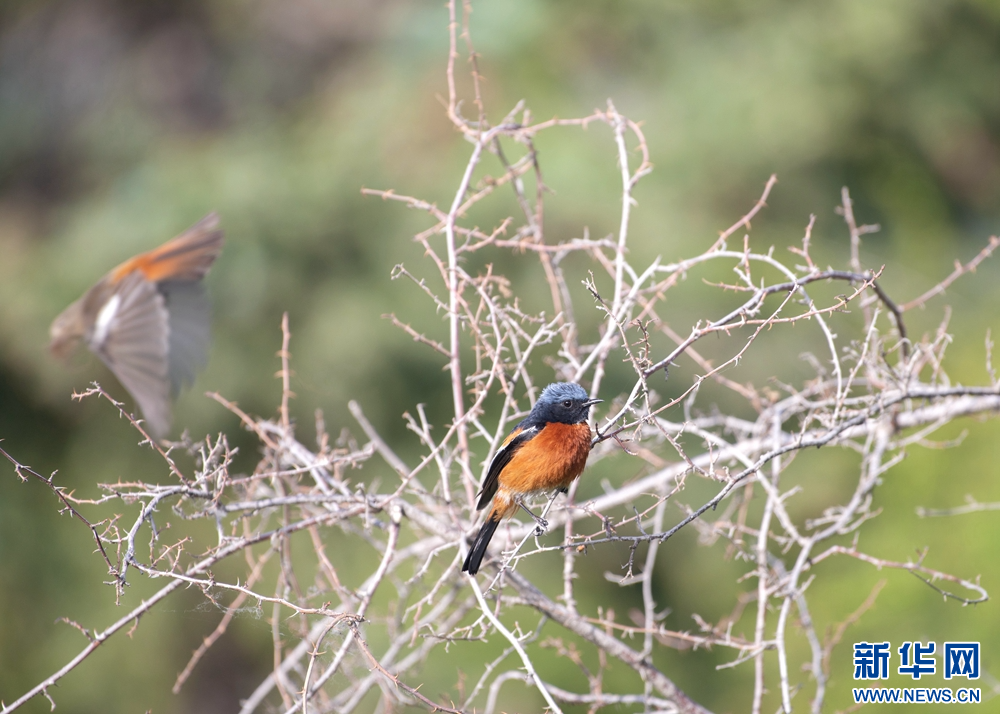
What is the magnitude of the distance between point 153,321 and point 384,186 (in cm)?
404

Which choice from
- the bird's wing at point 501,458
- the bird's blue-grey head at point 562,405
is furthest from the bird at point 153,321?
the bird's blue-grey head at point 562,405

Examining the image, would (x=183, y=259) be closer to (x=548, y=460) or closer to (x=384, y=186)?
(x=548, y=460)

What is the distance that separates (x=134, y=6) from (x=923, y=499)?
29.7 feet

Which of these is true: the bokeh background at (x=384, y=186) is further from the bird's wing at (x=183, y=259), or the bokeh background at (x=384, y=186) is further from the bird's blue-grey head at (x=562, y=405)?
the bird's blue-grey head at (x=562, y=405)

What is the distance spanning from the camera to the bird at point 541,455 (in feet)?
9.35

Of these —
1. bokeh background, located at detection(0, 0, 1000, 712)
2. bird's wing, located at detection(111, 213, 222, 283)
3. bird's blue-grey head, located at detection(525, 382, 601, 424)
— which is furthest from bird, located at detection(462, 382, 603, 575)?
bokeh background, located at detection(0, 0, 1000, 712)

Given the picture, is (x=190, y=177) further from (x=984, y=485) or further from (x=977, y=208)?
(x=977, y=208)

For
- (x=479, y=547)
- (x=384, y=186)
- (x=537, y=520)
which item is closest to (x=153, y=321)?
(x=479, y=547)

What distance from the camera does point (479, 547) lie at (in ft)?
9.10

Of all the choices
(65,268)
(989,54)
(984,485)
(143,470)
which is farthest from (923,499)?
(65,268)

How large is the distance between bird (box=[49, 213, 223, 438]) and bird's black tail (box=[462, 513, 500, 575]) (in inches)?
54.3

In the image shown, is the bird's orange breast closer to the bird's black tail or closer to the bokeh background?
the bird's black tail

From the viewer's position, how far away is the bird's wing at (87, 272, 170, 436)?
3.50 metres

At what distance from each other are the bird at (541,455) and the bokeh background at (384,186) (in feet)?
12.7
